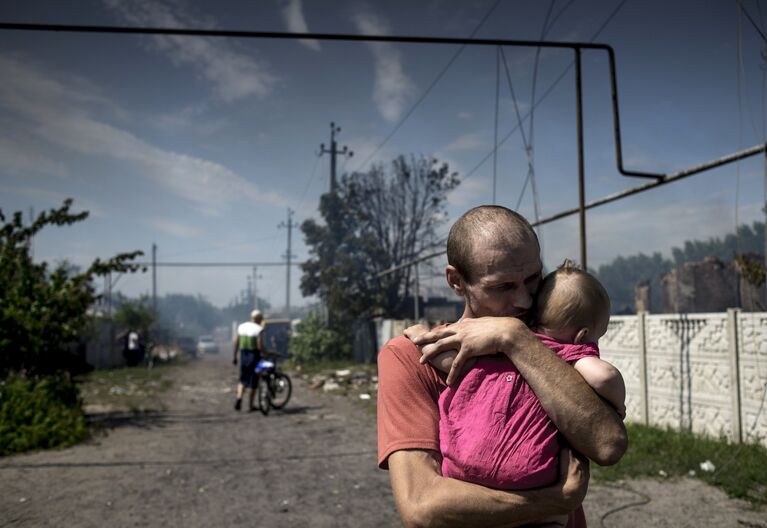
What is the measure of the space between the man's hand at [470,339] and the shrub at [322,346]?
967 inches

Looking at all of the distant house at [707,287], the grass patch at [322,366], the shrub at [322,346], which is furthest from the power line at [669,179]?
the distant house at [707,287]

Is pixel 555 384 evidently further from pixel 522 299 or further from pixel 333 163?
pixel 333 163

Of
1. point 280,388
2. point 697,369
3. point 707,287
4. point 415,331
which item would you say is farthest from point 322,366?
point 415,331

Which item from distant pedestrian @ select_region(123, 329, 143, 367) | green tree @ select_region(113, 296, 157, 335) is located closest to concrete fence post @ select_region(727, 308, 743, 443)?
distant pedestrian @ select_region(123, 329, 143, 367)

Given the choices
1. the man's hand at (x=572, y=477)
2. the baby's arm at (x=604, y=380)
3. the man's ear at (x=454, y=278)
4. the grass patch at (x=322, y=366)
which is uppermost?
the man's ear at (x=454, y=278)

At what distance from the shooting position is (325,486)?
6.09 metres

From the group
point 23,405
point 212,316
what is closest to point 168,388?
point 23,405

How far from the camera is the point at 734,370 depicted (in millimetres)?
7066

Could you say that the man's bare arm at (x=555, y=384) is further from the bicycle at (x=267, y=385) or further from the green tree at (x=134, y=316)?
the green tree at (x=134, y=316)

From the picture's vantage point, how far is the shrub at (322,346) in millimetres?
25906

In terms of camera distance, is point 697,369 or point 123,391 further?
point 123,391

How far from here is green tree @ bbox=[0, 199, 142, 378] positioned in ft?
30.3

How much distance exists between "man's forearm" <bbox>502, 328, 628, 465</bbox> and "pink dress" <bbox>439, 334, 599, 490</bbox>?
0.04 m

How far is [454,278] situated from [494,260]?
18 cm
